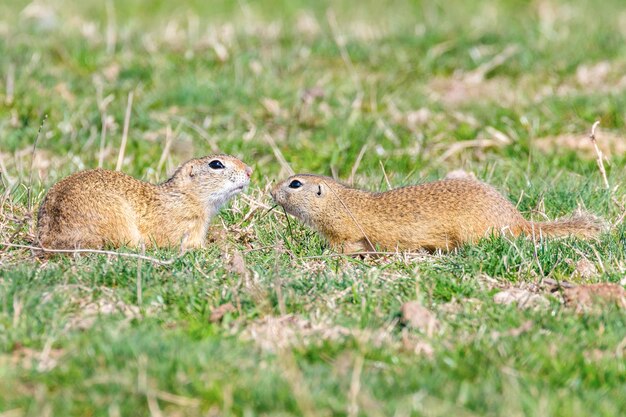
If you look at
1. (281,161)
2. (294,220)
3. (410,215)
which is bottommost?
(294,220)

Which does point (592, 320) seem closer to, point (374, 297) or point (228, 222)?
point (374, 297)

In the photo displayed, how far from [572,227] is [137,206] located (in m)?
2.50

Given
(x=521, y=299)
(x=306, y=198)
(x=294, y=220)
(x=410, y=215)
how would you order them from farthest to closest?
(x=294, y=220) → (x=306, y=198) → (x=410, y=215) → (x=521, y=299)

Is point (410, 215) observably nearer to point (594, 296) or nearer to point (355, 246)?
point (355, 246)

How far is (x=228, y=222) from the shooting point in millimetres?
6324

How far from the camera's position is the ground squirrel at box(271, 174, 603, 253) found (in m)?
5.74

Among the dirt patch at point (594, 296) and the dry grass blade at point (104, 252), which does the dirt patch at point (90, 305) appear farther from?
the dirt patch at point (594, 296)

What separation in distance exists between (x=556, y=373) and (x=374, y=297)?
109cm

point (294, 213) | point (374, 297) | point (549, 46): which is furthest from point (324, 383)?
point (549, 46)

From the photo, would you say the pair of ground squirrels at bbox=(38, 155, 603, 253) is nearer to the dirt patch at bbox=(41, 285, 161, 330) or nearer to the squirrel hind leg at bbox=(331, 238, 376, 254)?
the squirrel hind leg at bbox=(331, 238, 376, 254)

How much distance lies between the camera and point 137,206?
238 inches

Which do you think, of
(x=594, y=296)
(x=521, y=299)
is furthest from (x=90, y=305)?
(x=594, y=296)

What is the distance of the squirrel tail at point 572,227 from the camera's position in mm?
5625

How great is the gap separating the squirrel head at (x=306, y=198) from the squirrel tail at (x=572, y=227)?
1.21m
